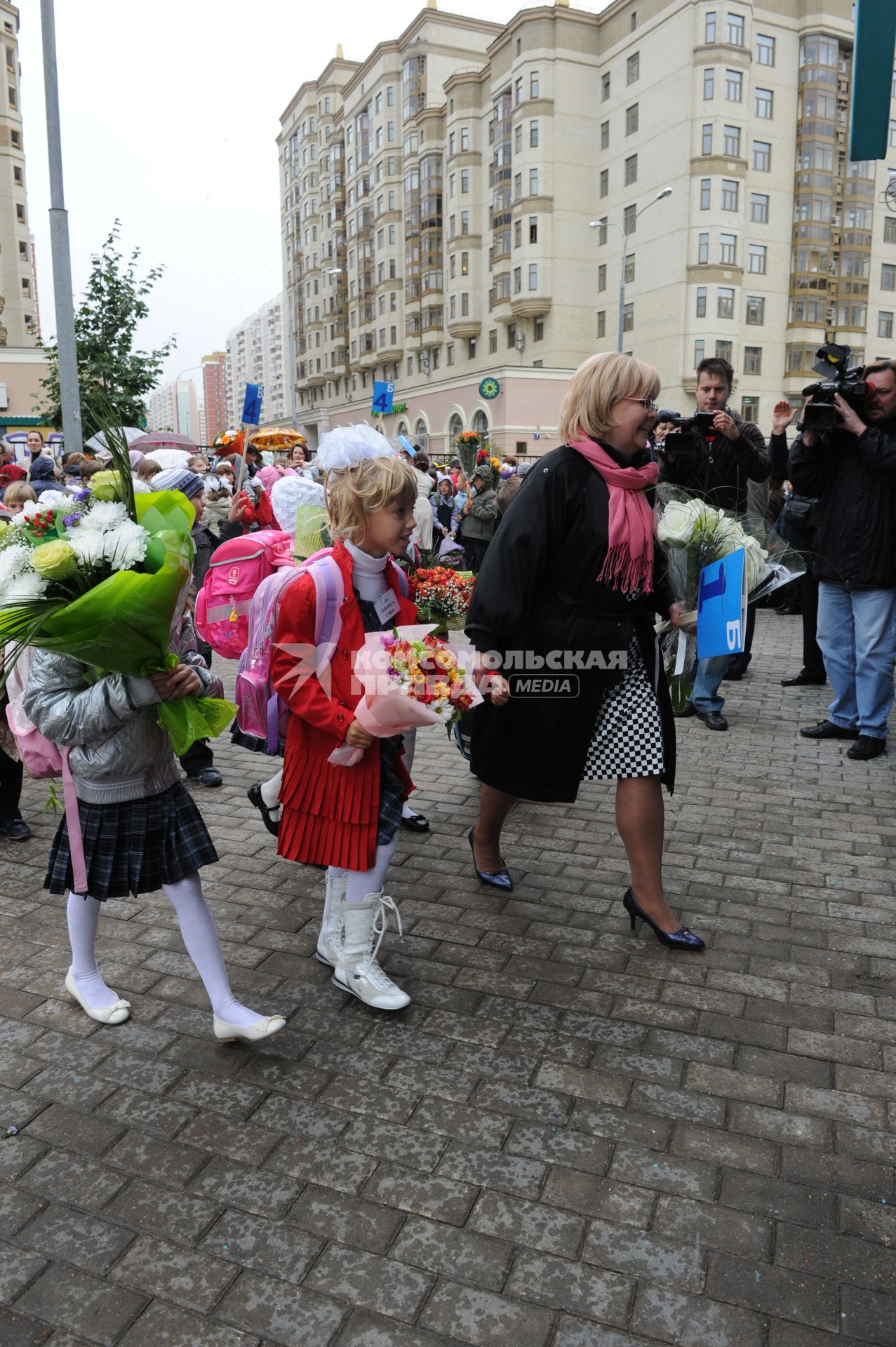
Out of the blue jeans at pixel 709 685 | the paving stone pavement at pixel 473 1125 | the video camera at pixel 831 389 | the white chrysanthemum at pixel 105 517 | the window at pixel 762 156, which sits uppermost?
the window at pixel 762 156

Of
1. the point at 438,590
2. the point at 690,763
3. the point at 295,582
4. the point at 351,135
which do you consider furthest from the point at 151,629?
the point at 351,135

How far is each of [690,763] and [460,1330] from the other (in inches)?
180

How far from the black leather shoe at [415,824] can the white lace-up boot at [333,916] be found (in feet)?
5.07

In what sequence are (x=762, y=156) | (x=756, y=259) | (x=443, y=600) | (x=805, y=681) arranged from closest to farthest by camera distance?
(x=443, y=600)
(x=805, y=681)
(x=762, y=156)
(x=756, y=259)

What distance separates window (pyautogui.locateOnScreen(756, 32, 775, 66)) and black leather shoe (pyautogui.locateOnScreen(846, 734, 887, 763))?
47133mm

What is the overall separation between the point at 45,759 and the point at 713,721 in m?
5.10

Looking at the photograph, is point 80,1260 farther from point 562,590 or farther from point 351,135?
point 351,135

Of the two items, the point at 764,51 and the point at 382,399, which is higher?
the point at 764,51

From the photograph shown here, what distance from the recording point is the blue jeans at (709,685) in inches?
281

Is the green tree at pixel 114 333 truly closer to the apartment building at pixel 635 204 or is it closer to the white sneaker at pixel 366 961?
the white sneaker at pixel 366 961

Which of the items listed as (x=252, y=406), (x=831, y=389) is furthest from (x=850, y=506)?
(x=252, y=406)

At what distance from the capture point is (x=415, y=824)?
5.04 metres

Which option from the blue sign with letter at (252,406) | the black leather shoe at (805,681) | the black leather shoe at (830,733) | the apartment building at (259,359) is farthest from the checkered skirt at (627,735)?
the apartment building at (259,359)

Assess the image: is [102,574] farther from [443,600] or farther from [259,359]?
[259,359]
